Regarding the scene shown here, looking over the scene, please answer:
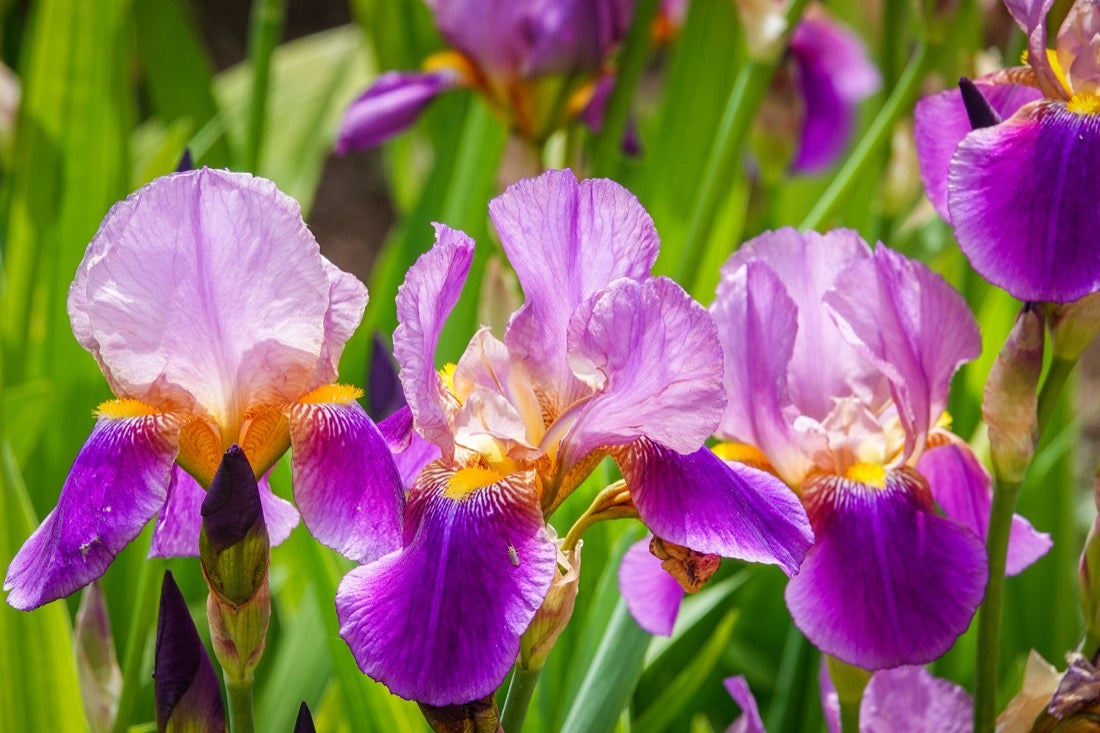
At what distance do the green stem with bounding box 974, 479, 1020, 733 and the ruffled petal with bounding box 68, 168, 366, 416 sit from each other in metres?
0.39

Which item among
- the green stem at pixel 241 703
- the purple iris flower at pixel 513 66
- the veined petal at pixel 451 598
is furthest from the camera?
the purple iris flower at pixel 513 66

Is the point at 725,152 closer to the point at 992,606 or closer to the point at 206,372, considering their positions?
the point at 992,606

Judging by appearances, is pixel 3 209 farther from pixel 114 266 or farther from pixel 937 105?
pixel 937 105

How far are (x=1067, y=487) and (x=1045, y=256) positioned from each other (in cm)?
100

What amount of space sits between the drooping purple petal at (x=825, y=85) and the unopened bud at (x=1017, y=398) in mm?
976

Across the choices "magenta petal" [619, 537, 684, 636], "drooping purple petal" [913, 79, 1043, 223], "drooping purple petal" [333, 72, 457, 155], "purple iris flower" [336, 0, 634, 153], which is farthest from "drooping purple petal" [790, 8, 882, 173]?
"magenta petal" [619, 537, 684, 636]

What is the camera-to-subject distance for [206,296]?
1.90 feet

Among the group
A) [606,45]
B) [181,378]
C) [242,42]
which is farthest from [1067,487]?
[242,42]

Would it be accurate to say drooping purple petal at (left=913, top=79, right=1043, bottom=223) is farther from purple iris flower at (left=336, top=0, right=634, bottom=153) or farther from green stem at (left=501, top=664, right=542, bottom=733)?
purple iris flower at (left=336, top=0, right=634, bottom=153)

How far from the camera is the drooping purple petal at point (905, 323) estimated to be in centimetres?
71

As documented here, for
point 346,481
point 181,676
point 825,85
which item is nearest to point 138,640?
point 181,676

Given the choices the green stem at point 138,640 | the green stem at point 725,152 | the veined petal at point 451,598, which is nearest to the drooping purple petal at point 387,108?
the green stem at point 725,152

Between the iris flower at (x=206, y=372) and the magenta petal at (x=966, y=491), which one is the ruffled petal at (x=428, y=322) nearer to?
the iris flower at (x=206, y=372)

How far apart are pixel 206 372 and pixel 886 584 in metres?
0.36
